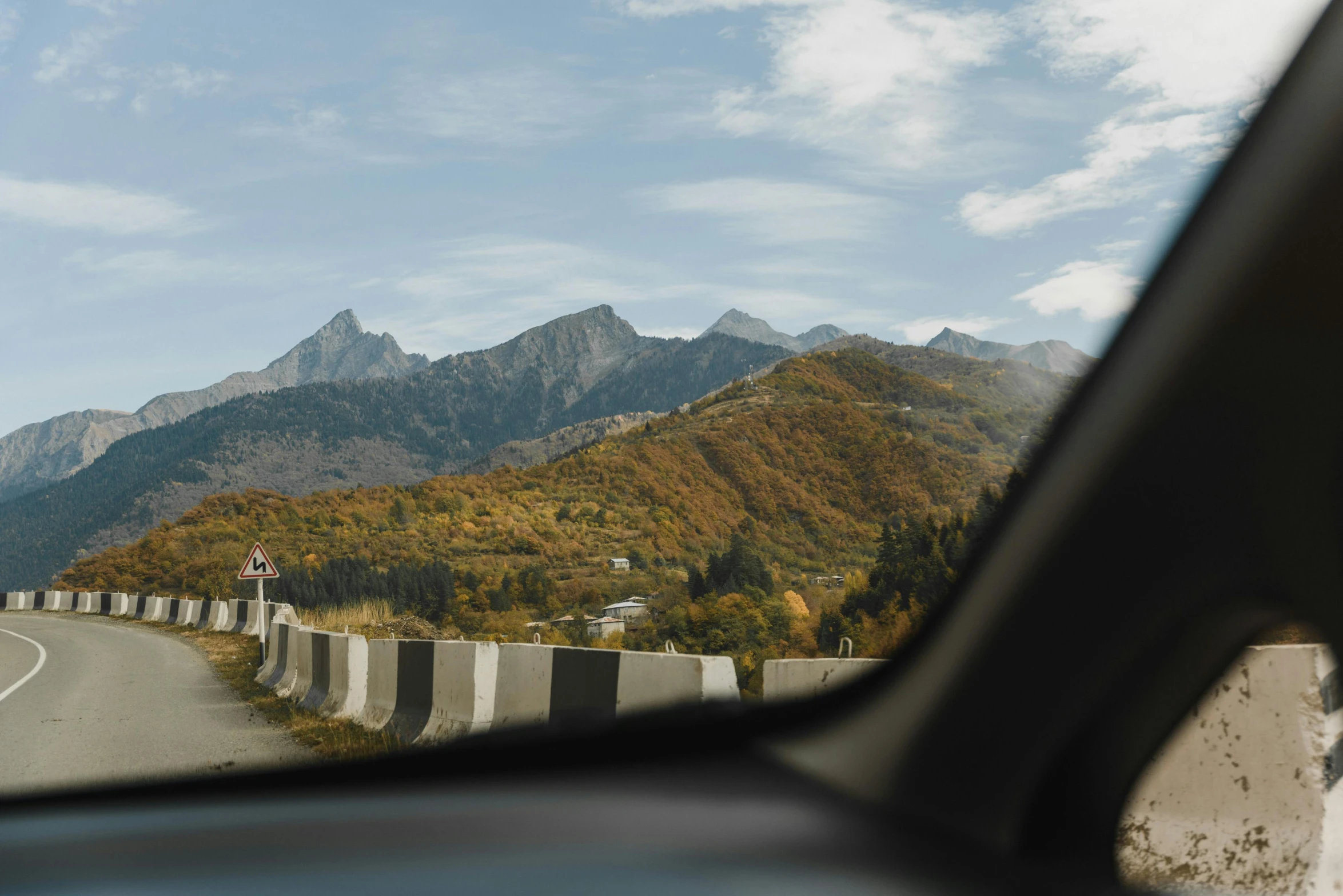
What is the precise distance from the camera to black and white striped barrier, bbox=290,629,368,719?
10.5m

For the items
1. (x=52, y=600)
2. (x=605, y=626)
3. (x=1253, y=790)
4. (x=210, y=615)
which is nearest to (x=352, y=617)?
(x=210, y=615)

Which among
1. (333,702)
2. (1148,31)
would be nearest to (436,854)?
(1148,31)

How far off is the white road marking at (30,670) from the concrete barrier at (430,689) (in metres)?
7.37

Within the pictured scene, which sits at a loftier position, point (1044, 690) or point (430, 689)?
point (1044, 690)

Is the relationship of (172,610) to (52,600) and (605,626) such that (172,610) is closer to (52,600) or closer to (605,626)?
(52,600)

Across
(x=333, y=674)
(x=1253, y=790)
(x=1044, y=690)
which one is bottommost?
(x=333, y=674)

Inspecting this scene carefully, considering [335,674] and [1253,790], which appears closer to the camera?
[1253,790]

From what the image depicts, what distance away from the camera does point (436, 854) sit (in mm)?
3016

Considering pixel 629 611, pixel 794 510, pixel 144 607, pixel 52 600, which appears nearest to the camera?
pixel 794 510

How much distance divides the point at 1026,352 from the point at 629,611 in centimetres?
267

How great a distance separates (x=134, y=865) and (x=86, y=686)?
1411cm

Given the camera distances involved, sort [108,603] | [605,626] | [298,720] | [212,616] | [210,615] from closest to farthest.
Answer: [605,626]
[298,720]
[212,616]
[210,615]
[108,603]

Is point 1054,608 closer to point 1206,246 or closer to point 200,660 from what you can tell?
point 1206,246

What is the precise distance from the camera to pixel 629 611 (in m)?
4.86
